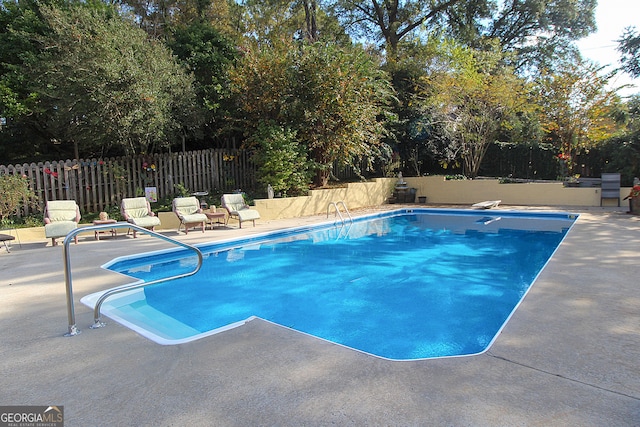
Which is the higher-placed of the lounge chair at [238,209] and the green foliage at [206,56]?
the green foliage at [206,56]

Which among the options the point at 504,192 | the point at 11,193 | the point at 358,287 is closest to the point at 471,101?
the point at 504,192

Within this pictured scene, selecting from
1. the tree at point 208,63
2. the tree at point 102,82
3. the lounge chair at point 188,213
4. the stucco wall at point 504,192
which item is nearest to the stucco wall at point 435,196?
the stucco wall at point 504,192

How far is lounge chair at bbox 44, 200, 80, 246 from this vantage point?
8045 mm

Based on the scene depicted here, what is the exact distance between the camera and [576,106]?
1376 centimetres

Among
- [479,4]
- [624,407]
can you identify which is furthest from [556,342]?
[479,4]

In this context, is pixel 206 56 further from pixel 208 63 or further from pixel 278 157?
pixel 278 157

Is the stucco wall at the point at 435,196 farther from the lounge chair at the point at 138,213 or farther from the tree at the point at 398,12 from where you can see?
the tree at the point at 398,12

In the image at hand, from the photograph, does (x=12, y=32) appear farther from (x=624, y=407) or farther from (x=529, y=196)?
(x=529, y=196)

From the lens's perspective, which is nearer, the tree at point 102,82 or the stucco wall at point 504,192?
the tree at point 102,82

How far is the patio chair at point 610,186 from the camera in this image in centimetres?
1223

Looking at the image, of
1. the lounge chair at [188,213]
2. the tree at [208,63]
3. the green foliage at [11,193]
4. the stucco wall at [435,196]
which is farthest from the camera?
the tree at [208,63]

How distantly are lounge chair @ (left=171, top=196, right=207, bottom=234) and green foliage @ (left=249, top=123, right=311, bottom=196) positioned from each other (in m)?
2.60

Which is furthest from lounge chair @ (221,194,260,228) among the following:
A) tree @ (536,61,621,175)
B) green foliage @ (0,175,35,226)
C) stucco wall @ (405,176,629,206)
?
tree @ (536,61,621,175)

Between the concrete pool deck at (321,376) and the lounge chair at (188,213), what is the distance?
208 inches
